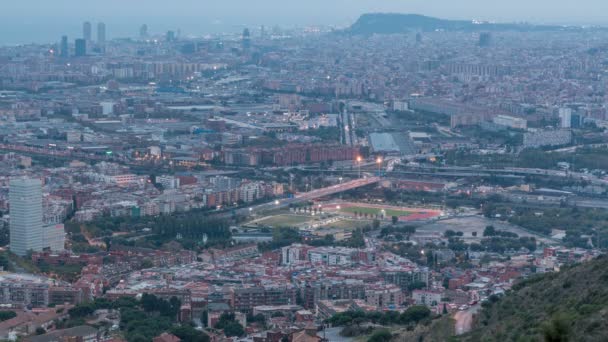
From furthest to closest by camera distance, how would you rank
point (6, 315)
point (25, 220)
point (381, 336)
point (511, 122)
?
point (511, 122)
point (25, 220)
point (6, 315)
point (381, 336)

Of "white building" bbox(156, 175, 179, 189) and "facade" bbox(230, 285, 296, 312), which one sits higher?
"facade" bbox(230, 285, 296, 312)

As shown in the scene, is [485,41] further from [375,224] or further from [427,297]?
[427,297]

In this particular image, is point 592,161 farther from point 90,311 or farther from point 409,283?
point 90,311

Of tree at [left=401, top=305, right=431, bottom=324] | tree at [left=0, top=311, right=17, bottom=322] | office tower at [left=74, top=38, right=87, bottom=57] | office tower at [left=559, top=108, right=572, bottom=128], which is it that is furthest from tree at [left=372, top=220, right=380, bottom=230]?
office tower at [left=74, top=38, right=87, bottom=57]

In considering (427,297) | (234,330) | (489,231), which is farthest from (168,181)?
(234,330)

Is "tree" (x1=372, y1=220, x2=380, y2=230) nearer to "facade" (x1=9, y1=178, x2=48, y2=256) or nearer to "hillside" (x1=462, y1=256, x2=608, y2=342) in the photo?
"facade" (x1=9, y1=178, x2=48, y2=256)

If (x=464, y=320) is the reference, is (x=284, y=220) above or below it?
below
